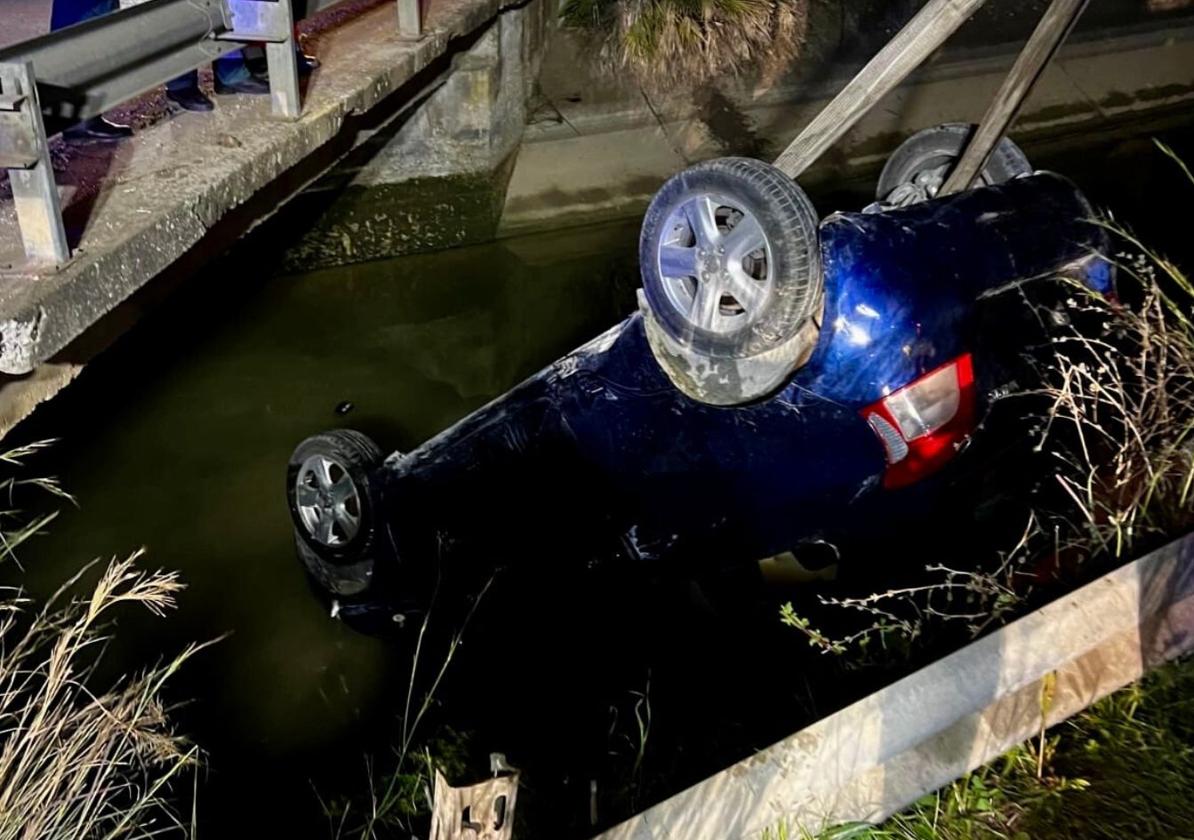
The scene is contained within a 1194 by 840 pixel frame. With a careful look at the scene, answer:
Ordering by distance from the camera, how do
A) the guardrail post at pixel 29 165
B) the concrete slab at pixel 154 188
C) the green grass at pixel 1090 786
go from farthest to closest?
the concrete slab at pixel 154 188 → the guardrail post at pixel 29 165 → the green grass at pixel 1090 786

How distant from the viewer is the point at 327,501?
4.53 m

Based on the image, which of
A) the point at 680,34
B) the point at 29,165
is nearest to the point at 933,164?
the point at 29,165

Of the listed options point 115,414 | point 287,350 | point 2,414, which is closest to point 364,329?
point 287,350

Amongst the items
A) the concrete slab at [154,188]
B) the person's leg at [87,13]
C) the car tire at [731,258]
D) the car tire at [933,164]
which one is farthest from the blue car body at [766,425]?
the person's leg at [87,13]

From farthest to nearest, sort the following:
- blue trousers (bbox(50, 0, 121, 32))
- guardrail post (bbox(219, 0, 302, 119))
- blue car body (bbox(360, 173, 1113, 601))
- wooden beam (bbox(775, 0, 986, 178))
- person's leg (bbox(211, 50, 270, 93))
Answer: person's leg (bbox(211, 50, 270, 93)) → blue trousers (bbox(50, 0, 121, 32)) → guardrail post (bbox(219, 0, 302, 119)) → wooden beam (bbox(775, 0, 986, 178)) → blue car body (bbox(360, 173, 1113, 601))

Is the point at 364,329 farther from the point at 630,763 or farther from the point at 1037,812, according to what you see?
the point at 1037,812

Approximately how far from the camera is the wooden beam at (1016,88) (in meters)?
3.76

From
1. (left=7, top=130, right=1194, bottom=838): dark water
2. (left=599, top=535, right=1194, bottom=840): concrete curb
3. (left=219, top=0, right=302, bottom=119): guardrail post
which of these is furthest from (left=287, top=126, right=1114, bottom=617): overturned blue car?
(left=219, top=0, right=302, bottom=119): guardrail post

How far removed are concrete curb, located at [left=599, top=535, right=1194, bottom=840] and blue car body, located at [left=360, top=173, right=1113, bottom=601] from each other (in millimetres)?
941

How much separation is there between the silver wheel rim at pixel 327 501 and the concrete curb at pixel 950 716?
8.26 feet

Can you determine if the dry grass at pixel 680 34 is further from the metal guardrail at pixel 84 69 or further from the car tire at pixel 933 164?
the metal guardrail at pixel 84 69

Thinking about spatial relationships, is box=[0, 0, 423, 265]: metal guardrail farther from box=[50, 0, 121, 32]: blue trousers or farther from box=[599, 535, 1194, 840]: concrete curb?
box=[599, 535, 1194, 840]: concrete curb

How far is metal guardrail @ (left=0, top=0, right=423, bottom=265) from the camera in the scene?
2.64 meters

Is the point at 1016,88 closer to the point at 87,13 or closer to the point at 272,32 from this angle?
the point at 272,32
